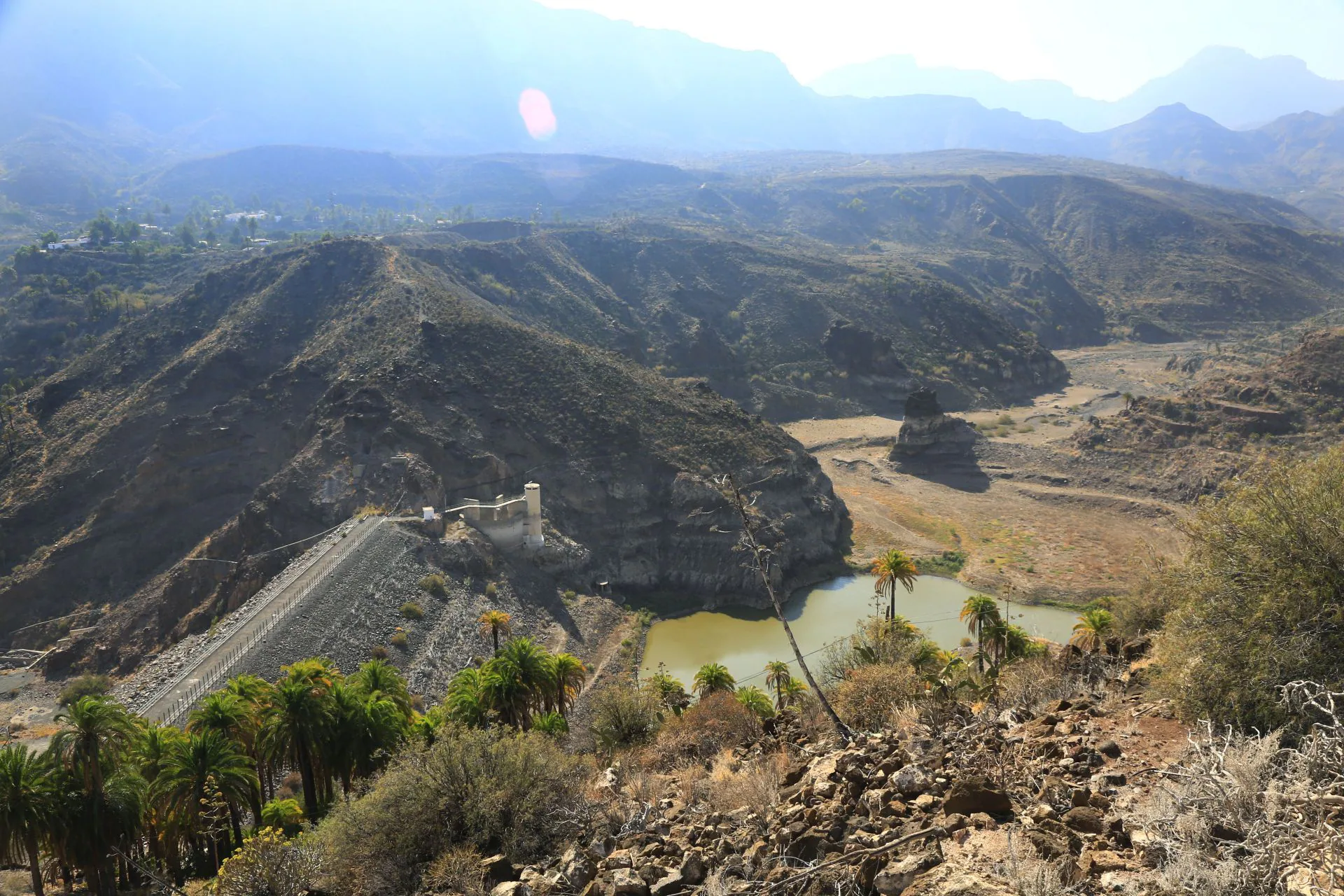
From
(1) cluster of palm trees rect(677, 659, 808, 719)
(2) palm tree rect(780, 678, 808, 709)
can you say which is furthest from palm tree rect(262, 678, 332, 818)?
(2) palm tree rect(780, 678, 808, 709)

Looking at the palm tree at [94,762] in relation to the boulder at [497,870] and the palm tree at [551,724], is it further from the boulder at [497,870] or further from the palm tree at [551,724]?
the boulder at [497,870]

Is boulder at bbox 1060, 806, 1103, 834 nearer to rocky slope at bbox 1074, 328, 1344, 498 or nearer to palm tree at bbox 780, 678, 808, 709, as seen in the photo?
palm tree at bbox 780, 678, 808, 709

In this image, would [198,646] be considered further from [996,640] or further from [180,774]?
[996,640]

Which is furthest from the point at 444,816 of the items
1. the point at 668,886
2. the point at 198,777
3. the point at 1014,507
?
the point at 1014,507

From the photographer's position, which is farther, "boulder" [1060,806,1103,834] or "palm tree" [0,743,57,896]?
"palm tree" [0,743,57,896]

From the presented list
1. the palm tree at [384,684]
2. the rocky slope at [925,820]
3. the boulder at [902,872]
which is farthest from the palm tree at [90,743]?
the boulder at [902,872]

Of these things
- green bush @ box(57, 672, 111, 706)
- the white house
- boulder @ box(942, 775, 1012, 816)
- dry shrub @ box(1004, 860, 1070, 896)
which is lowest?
green bush @ box(57, 672, 111, 706)
